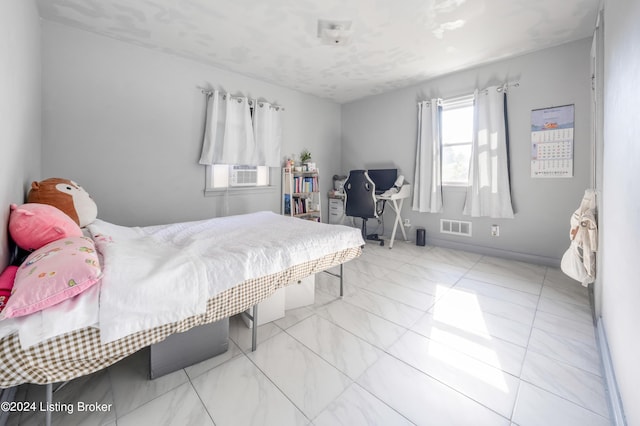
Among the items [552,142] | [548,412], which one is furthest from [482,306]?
[552,142]

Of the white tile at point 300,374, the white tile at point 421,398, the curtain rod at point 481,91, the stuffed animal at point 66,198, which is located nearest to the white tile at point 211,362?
the white tile at point 300,374

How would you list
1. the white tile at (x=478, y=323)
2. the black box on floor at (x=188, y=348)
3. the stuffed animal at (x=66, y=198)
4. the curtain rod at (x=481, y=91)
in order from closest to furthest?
the black box on floor at (x=188, y=348) < the stuffed animal at (x=66, y=198) < the white tile at (x=478, y=323) < the curtain rod at (x=481, y=91)

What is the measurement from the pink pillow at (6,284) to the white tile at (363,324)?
163 centimetres

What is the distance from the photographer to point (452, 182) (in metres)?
3.71

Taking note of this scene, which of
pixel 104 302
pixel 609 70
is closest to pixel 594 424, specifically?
pixel 609 70

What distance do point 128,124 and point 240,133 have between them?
47.9 inches

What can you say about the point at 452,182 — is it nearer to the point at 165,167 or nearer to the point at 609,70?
the point at 609,70

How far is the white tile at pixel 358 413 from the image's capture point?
3.61ft

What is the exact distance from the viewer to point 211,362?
4.82 feet

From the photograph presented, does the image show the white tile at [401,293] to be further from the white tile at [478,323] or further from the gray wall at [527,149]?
the gray wall at [527,149]

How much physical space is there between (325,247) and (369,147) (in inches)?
124

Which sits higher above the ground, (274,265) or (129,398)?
(274,265)

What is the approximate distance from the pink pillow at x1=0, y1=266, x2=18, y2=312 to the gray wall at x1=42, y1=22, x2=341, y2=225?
184 cm

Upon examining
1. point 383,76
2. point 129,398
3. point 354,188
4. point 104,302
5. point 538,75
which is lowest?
point 129,398
